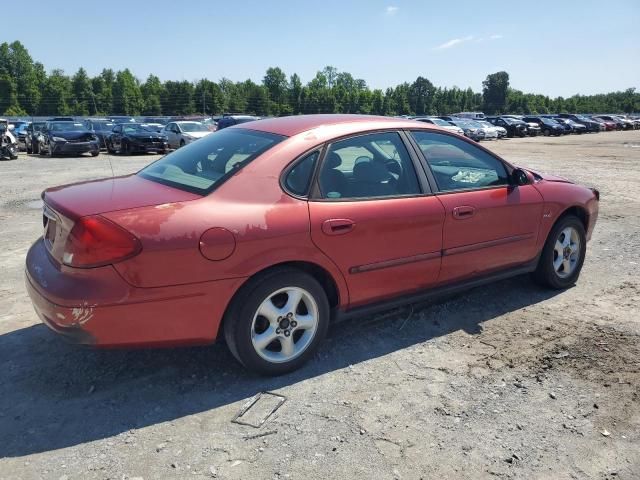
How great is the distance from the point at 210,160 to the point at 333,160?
84 centimetres

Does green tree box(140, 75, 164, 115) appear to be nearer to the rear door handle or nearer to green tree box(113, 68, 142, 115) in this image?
green tree box(113, 68, 142, 115)

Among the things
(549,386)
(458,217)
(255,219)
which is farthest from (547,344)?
(255,219)

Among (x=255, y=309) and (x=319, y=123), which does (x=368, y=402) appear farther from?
(x=319, y=123)

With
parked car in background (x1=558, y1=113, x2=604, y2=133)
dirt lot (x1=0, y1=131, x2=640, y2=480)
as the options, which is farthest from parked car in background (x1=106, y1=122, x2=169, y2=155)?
parked car in background (x1=558, y1=113, x2=604, y2=133)

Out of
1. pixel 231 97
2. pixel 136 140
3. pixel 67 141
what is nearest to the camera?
pixel 67 141

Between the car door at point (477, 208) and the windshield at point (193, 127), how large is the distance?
20.8 meters

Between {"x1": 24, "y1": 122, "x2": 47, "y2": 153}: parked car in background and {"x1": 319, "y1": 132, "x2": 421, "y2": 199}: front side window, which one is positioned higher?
{"x1": 319, "y1": 132, "x2": 421, "y2": 199}: front side window

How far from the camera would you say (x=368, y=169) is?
3.71 m

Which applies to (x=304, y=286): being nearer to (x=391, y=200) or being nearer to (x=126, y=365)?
(x=391, y=200)

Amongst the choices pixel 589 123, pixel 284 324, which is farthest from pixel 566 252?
pixel 589 123

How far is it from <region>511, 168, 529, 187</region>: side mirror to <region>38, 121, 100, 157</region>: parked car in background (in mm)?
20198

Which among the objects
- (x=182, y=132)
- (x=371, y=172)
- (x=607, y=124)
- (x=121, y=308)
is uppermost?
(x=607, y=124)

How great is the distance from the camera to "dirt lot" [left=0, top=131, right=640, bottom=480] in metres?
2.53

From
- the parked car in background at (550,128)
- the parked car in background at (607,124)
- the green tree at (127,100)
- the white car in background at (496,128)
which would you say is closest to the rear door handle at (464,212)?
the white car in background at (496,128)
